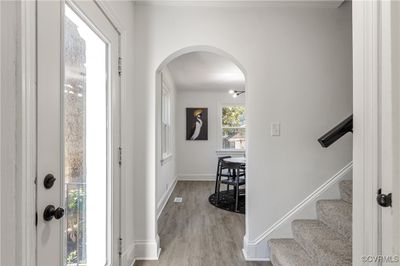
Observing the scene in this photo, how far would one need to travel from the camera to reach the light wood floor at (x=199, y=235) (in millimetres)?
2285

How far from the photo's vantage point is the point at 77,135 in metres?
1.38

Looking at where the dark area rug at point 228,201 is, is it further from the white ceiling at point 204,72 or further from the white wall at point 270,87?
the white ceiling at point 204,72

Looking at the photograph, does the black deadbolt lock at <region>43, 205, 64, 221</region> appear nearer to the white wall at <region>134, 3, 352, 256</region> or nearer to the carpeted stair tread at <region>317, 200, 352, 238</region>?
the white wall at <region>134, 3, 352, 256</region>

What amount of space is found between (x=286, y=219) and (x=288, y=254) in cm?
38

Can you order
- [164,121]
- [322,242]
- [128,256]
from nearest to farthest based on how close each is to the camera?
[322,242] < [128,256] < [164,121]

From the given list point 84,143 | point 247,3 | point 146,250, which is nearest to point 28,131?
point 84,143

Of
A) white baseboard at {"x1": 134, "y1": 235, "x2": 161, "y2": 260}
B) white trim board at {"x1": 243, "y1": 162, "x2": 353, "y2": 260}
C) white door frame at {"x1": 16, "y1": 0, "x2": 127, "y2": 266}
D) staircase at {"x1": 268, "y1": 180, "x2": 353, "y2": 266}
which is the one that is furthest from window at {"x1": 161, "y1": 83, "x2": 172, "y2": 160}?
white door frame at {"x1": 16, "y1": 0, "x2": 127, "y2": 266}

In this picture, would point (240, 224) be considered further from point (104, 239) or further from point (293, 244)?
point (104, 239)

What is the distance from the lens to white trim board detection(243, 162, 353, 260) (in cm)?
229

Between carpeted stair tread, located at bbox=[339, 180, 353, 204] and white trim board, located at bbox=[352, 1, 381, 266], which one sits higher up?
white trim board, located at bbox=[352, 1, 381, 266]

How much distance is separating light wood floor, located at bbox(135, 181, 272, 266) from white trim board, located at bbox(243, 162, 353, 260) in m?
0.09

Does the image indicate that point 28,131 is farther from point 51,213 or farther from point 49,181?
point 51,213

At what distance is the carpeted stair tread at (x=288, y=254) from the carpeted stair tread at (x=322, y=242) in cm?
4

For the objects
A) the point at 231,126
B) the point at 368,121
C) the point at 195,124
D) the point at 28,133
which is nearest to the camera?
the point at 28,133
